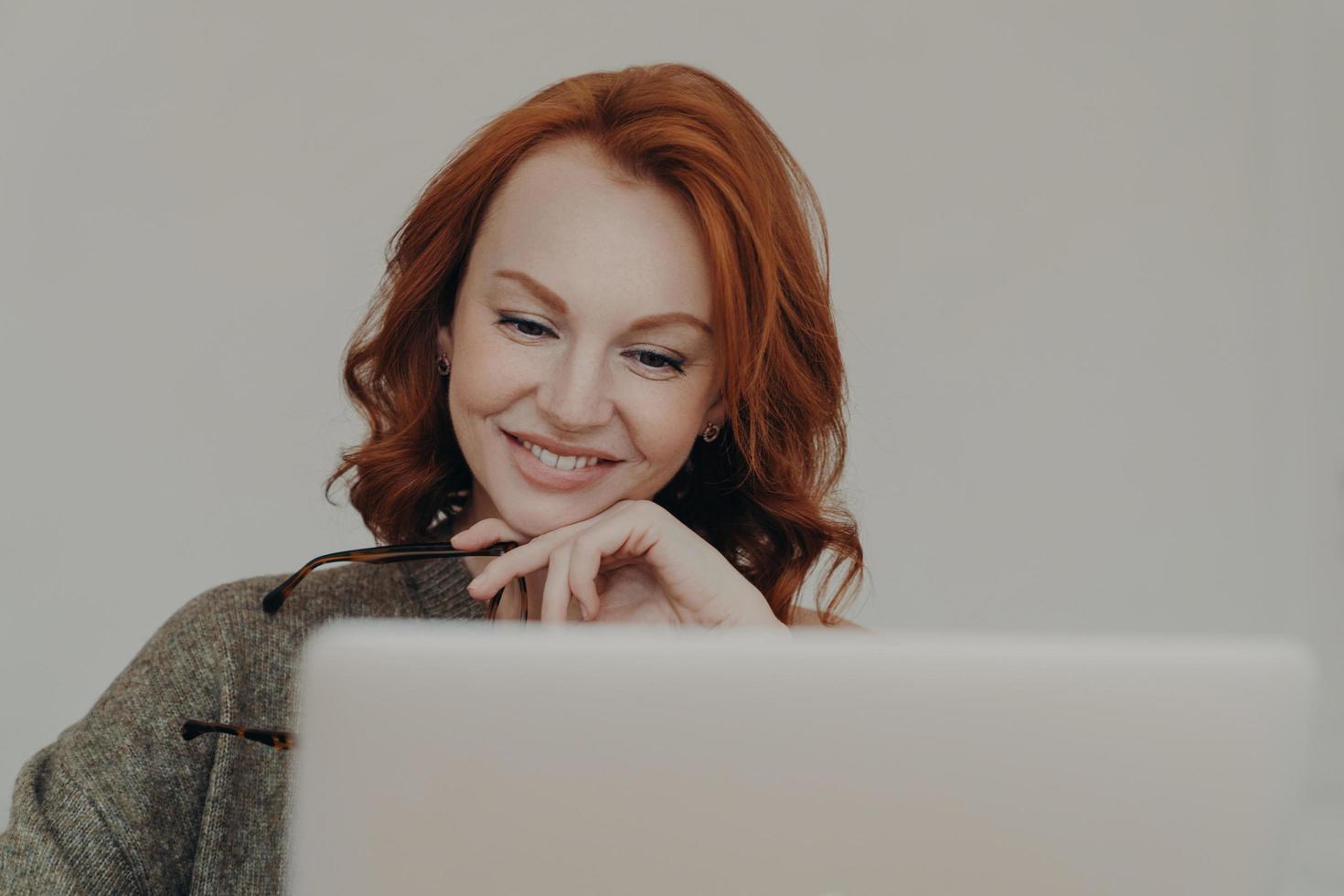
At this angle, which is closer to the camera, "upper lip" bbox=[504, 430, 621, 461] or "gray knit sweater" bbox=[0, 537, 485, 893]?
"gray knit sweater" bbox=[0, 537, 485, 893]

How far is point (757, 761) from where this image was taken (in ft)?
1.80

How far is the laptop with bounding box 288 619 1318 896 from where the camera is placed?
1.76 feet

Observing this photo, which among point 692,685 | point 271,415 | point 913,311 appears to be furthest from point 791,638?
point 913,311

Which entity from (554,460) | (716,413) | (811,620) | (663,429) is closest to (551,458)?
(554,460)

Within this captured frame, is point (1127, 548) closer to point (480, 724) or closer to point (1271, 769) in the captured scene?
point (1271, 769)

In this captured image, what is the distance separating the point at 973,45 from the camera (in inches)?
87.5

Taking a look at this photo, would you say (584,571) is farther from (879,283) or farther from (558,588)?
(879,283)

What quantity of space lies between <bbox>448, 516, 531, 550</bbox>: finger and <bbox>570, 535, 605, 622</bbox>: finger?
0.17 m

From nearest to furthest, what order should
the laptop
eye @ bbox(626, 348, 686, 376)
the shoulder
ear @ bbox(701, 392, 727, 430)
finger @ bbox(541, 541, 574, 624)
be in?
1. the laptop
2. finger @ bbox(541, 541, 574, 624)
3. eye @ bbox(626, 348, 686, 376)
4. ear @ bbox(701, 392, 727, 430)
5. the shoulder

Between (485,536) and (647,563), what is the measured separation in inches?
6.0

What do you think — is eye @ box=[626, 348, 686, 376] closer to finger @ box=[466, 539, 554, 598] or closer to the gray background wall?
finger @ box=[466, 539, 554, 598]

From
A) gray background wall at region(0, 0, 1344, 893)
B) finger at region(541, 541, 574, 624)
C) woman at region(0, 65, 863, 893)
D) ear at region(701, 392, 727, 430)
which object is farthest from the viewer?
→ gray background wall at region(0, 0, 1344, 893)

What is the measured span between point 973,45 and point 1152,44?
318 mm

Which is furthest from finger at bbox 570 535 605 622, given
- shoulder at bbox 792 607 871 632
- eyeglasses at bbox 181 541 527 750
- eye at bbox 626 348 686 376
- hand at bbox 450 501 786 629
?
shoulder at bbox 792 607 871 632
